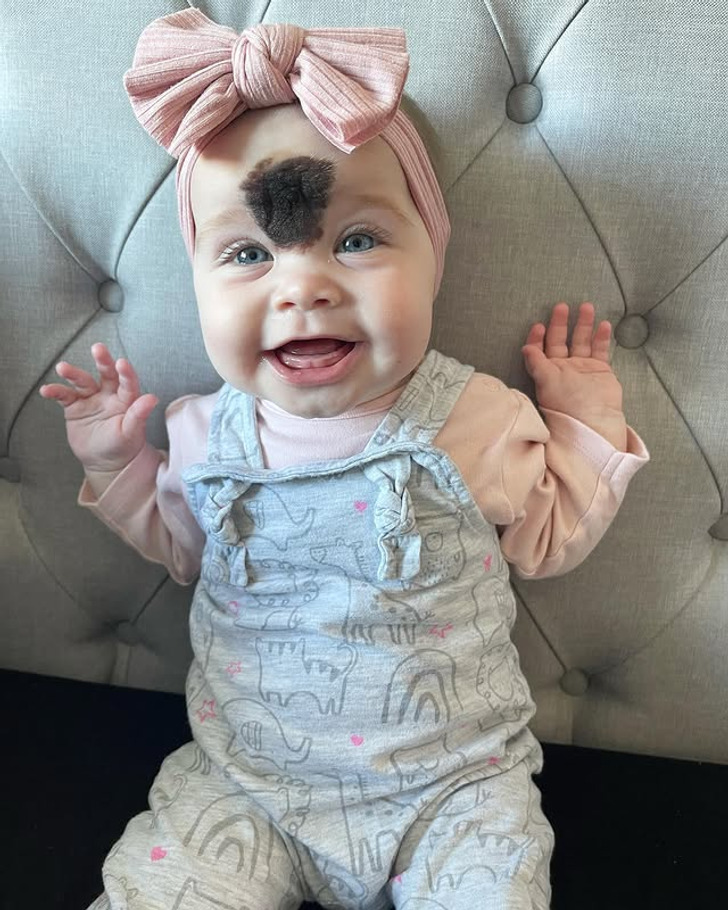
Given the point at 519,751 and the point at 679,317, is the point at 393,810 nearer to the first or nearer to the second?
the point at 519,751

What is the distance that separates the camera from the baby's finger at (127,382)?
0.91 metres

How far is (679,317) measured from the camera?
92cm

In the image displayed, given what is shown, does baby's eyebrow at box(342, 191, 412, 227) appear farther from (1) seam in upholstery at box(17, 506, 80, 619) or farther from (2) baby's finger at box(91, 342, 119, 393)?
(1) seam in upholstery at box(17, 506, 80, 619)

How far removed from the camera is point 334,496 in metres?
0.84

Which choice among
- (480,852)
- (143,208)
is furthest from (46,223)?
(480,852)

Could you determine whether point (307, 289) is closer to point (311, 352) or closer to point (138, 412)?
point (311, 352)

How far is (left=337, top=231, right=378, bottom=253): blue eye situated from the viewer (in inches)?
29.9

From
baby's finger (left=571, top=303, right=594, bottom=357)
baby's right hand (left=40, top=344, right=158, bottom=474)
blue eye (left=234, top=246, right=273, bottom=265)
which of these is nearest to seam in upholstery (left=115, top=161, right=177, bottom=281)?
baby's right hand (left=40, top=344, right=158, bottom=474)

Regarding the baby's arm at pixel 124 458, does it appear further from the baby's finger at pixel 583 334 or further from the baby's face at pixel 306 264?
the baby's finger at pixel 583 334

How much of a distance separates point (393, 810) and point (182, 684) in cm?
37

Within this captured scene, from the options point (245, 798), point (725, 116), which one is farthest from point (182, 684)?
point (725, 116)

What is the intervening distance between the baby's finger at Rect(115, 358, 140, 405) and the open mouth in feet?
0.66

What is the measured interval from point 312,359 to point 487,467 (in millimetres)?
199

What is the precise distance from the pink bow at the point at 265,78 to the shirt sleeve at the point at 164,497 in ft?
0.93
